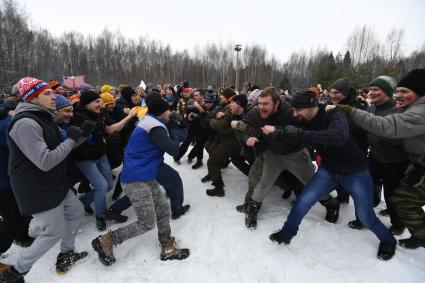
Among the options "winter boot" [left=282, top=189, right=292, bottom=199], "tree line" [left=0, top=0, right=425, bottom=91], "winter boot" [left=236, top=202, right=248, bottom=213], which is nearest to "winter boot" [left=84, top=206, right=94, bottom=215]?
"winter boot" [left=236, top=202, right=248, bottom=213]

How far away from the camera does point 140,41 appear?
49.1 m

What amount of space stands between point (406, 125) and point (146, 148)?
2.90 meters

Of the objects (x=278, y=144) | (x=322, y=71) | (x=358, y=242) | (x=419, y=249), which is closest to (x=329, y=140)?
(x=278, y=144)

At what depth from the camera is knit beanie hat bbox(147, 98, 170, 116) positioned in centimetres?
315

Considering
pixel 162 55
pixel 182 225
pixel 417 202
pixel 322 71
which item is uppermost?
pixel 162 55

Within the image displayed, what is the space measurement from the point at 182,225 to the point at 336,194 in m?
2.96

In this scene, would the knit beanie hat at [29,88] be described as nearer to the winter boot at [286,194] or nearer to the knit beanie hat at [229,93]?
the knit beanie hat at [229,93]

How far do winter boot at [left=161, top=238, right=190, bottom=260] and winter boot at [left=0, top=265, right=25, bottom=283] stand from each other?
1.51 meters

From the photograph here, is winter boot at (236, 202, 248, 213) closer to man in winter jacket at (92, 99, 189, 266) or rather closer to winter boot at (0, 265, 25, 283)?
man in winter jacket at (92, 99, 189, 266)

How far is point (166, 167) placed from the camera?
4074 mm

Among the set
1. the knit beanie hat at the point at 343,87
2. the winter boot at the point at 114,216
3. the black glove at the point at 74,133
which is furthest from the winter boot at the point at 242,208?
the black glove at the point at 74,133

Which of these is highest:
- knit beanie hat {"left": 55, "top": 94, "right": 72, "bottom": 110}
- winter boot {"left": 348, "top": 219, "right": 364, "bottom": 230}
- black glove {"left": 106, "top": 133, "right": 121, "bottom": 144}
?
knit beanie hat {"left": 55, "top": 94, "right": 72, "bottom": 110}

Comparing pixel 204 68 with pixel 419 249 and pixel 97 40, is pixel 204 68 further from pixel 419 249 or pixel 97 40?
pixel 419 249

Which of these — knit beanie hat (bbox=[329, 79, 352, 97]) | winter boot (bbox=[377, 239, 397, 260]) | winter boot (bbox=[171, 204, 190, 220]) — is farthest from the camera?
winter boot (bbox=[171, 204, 190, 220])
